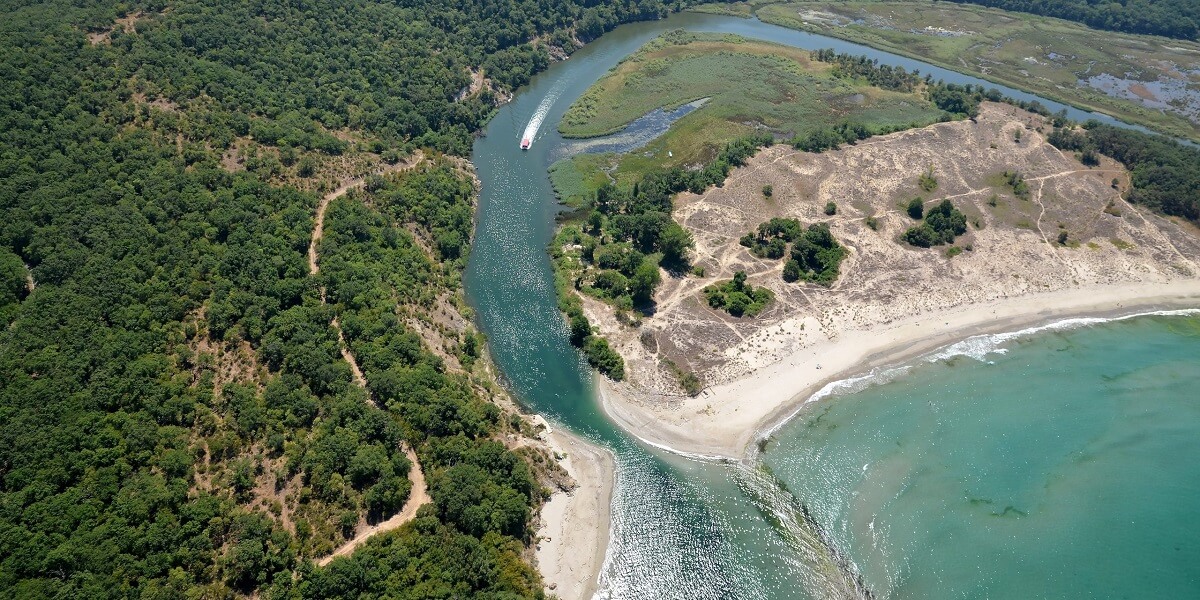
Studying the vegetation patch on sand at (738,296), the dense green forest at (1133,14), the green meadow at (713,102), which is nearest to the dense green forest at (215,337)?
the green meadow at (713,102)

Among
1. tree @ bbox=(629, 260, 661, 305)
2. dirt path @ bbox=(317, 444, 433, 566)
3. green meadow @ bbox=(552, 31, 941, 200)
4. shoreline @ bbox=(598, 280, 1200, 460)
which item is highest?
green meadow @ bbox=(552, 31, 941, 200)

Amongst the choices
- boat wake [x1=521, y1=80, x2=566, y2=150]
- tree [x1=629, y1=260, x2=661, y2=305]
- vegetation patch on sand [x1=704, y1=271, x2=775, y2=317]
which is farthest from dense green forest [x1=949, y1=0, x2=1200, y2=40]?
tree [x1=629, y1=260, x2=661, y2=305]

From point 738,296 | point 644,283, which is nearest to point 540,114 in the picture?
point 644,283

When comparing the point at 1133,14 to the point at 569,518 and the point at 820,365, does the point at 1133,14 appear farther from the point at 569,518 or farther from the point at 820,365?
the point at 569,518

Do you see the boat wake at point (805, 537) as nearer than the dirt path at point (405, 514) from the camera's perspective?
No

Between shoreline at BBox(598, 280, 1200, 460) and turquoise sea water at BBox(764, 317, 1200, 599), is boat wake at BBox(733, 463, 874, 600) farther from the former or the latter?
shoreline at BBox(598, 280, 1200, 460)

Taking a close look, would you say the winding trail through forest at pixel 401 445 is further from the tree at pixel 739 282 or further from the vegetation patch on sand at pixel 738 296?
the tree at pixel 739 282

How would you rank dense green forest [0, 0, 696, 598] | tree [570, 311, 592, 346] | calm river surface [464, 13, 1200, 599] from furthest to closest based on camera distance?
tree [570, 311, 592, 346] < calm river surface [464, 13, 1200, 599] < dense green forest [0, 0, 696, 598]
